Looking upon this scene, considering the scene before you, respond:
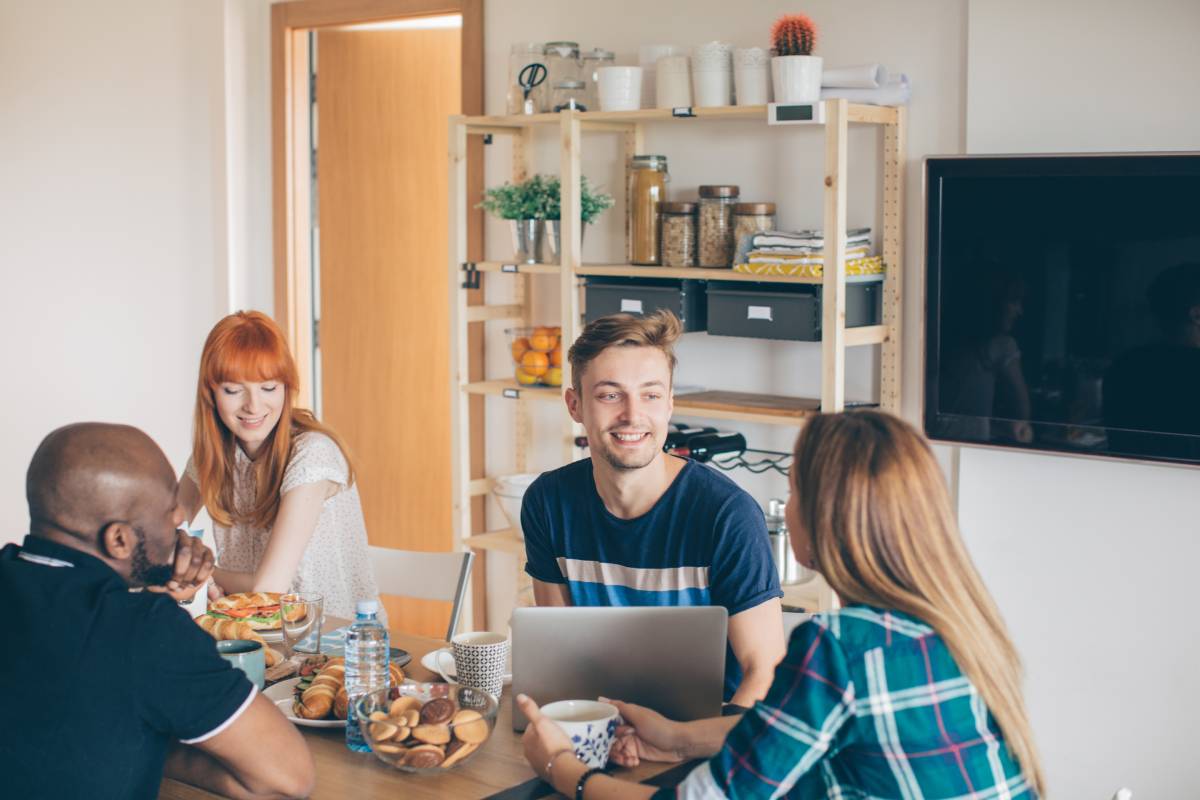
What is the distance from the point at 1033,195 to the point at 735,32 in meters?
0.97

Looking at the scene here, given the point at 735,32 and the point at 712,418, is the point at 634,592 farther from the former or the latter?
the point at 735,32

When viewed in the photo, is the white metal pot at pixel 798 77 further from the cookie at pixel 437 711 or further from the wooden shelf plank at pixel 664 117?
the cookie at pixel 437 711

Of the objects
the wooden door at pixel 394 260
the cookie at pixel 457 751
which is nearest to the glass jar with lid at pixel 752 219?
the wooden door at pixel 394 260

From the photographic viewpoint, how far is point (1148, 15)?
3055 millimetres

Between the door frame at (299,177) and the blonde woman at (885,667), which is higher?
the door frame at (299,177)

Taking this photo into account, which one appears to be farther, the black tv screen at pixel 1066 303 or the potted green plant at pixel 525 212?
the potted green plant at pixel 525 212

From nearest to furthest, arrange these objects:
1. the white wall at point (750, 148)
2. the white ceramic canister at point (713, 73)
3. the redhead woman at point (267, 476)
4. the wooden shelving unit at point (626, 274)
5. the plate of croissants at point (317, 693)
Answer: the plate of croissants at point (317, 693), the redhead woman at point (267, 476), the wooden shelving unit at point (626, 274), the white wall at point (750, 148), the white ceramic canister at point (713, 73)

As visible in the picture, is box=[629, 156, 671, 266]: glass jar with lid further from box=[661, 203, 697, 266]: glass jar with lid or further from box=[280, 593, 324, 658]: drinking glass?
box=[280, 593, 324, 658]: drinking glass

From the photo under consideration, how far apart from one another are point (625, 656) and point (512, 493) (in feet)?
6.98

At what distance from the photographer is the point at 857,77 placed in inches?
132

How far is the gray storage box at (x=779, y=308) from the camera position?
11.0 feet

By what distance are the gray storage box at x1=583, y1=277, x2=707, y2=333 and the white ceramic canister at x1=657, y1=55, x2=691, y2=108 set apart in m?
0.46

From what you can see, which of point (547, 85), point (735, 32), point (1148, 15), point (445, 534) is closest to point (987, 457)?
point (1148, 15)

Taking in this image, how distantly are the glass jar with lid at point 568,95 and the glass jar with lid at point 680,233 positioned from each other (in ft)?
1.46
